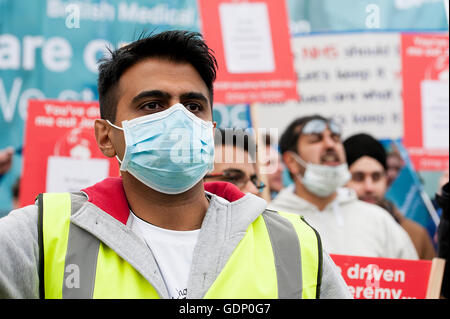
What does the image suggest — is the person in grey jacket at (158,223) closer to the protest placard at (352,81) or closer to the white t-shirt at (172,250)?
the white t-shirt at (172,250)

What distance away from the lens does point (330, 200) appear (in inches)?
202

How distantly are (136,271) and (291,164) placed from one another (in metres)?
3.62

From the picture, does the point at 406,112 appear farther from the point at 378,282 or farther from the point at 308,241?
the point at 308,241

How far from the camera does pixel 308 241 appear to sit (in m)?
1.91

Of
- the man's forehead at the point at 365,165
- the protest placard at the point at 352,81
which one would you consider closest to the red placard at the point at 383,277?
the man's forehead at the point at 365,165

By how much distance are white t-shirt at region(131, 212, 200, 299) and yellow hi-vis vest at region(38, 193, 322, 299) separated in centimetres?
9

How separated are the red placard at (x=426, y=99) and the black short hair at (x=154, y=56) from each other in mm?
3140

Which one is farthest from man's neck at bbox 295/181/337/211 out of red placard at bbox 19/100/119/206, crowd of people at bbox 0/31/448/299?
crowd of people at bbox 0/31/448/299

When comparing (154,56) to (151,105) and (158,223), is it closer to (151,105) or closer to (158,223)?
(151,105)

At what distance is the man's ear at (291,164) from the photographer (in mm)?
5254

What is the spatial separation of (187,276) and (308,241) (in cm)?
38

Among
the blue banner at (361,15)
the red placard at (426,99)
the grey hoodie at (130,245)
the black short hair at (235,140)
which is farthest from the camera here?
the blue banner at (361,15)

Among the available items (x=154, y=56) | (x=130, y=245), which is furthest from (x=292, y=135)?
(x=130, y=245)

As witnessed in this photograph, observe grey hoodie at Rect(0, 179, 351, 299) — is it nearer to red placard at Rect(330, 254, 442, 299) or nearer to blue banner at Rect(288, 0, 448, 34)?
red placard at Rect(330, 254, 442, 299)
